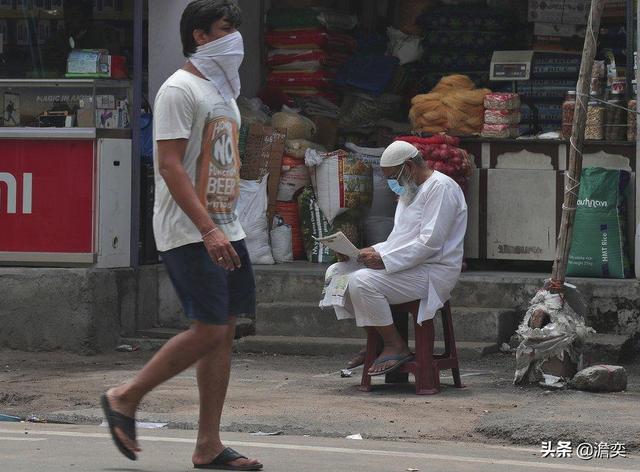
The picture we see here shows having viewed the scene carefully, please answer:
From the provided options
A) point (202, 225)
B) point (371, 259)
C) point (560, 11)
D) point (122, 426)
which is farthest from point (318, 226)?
point (122, 426)

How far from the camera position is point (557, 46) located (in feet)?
39.4

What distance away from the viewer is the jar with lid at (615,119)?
1048cm

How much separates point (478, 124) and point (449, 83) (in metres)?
0.43

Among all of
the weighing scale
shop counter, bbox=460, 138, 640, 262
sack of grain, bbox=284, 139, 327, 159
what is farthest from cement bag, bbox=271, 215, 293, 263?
the weighing scale

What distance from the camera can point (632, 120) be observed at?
10.4m

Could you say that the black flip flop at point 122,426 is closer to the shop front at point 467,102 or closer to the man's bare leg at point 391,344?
the man's bare leg at point 391,344

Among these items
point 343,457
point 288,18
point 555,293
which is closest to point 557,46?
point 288,18

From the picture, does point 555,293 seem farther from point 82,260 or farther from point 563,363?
point 82,260

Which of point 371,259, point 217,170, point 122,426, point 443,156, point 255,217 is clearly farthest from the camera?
point 255,217

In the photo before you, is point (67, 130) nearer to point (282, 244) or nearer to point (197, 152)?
point (282, 244)

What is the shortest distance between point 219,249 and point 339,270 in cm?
318

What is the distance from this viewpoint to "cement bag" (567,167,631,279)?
10.3 metres

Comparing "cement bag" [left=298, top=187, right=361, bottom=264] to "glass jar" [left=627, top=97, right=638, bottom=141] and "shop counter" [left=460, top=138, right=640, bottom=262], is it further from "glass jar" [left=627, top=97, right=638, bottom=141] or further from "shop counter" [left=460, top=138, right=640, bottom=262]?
"glass jar" [left=627, top=97, right=638, bottom=141]

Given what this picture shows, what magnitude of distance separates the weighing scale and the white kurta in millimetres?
3303
